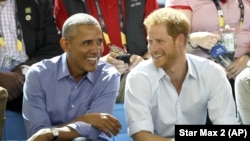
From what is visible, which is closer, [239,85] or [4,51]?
[239,85]

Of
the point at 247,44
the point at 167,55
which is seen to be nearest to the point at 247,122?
the point at 167,55

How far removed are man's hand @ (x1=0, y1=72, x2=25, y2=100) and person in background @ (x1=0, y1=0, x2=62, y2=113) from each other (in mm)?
91

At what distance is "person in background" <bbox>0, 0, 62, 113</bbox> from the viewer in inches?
147

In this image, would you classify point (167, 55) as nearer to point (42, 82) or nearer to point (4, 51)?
point (42, 82)

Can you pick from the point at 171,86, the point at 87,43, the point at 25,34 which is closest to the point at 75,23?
the point at 87,43

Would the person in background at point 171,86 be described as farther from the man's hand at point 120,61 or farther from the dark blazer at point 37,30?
the dark blazer at point 37,30

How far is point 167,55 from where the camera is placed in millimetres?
3045

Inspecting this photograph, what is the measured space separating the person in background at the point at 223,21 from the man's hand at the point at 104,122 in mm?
1035

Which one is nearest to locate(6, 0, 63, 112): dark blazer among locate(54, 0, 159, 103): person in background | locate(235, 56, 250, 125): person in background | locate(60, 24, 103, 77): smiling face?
locate(54, 0, 159, 103): person in background

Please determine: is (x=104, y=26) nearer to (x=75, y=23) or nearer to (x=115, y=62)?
(x=115, y=62)

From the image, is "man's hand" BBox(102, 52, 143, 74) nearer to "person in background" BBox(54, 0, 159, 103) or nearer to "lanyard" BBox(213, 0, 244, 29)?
"person in background" BBox(54, 0, 159, 103)

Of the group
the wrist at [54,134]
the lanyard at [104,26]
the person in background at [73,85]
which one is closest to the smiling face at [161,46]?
the person in background at [73,85]

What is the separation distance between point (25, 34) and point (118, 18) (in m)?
0.63

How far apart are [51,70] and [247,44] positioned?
1.45 metres
